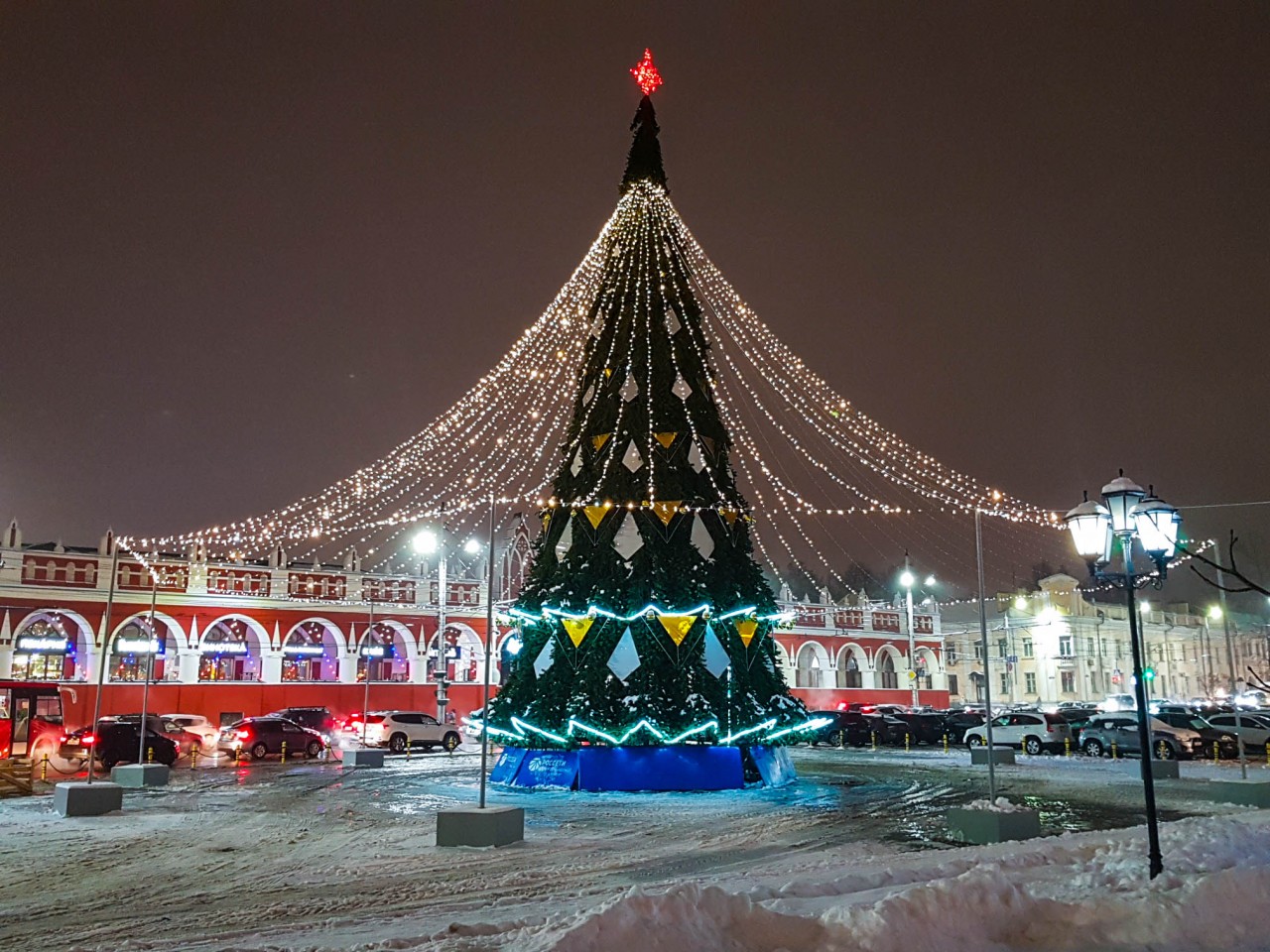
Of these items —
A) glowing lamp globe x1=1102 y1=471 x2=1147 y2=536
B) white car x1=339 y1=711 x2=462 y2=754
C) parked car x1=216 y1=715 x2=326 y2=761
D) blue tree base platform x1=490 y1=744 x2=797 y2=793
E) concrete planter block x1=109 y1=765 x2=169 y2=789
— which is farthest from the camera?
white car x1=339 y1=711 x2=462 y2=754

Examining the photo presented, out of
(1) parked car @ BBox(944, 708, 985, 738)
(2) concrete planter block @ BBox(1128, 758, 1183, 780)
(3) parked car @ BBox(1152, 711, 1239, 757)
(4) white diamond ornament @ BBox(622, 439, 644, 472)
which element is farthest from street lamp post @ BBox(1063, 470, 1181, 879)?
(1) parked car @ BBox(944, 708, 985, 738)

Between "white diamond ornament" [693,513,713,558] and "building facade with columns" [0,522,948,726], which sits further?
"building facade with columns" [0,522,948,726]

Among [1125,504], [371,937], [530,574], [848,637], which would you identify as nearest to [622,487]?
[530,574]

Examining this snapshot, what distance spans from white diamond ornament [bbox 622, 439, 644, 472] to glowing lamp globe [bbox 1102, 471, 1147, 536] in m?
11.4

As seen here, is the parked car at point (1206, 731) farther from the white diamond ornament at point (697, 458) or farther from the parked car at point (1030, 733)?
the white diamond ornament at point (697, 458)

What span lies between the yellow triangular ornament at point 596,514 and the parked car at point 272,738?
1536 cm

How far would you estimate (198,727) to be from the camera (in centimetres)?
3278

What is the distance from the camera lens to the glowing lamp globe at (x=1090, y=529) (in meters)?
10.2

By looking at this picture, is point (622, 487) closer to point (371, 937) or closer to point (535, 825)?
point (535, 825)

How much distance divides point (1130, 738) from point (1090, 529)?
22807 mm

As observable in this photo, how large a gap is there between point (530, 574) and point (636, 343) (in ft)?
16.4

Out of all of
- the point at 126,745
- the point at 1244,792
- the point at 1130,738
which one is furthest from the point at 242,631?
the point at 1244,792

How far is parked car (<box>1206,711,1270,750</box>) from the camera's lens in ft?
96.2

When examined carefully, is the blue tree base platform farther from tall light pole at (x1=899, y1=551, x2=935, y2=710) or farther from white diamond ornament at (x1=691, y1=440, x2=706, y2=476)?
tall light pole at (x1=899, y1=551, x2=935, y2=710)
